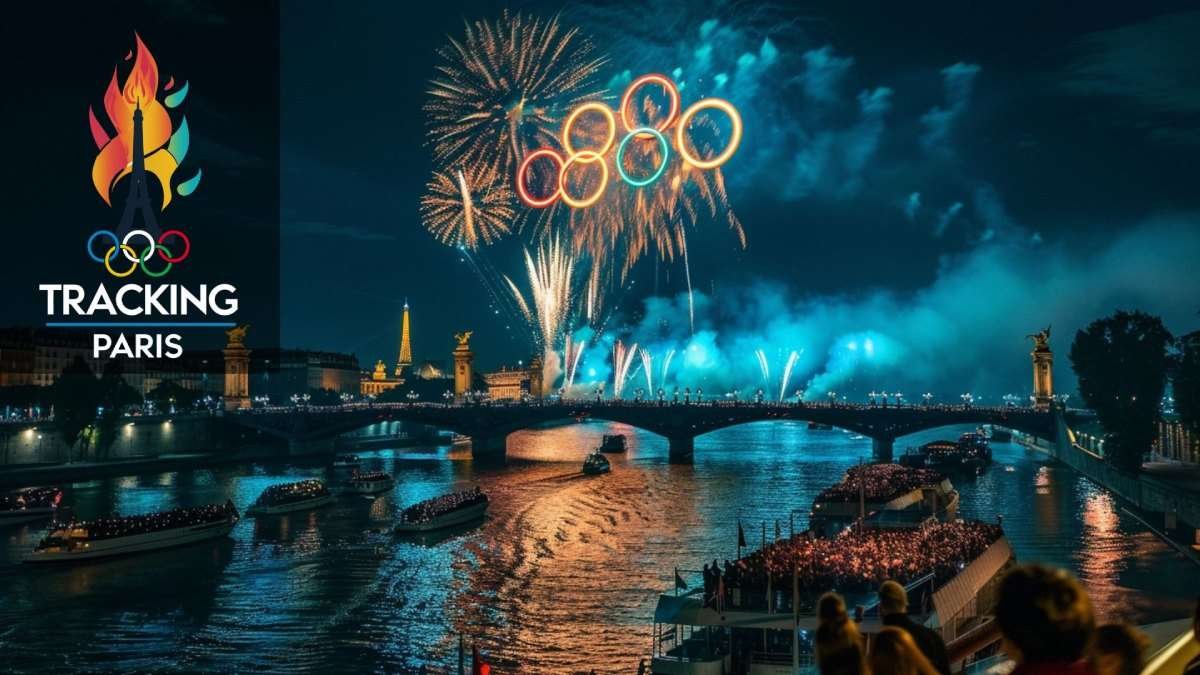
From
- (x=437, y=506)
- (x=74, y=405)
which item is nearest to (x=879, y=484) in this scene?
(x=437, y=506)

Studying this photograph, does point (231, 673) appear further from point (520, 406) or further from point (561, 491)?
point (520, 406)

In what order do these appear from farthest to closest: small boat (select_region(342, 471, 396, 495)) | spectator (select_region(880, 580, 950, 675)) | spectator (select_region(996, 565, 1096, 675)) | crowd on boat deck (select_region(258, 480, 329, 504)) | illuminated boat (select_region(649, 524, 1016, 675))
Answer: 1. small boat (select_region(342, 471, 396, 495))
2. crowd on boat deck (select_region(258, 480, 329, 504))
3. illuminated boat (select_region(649, 524, 1016, 675))
4. spectator (select_region(880, 580, 950, 675))
5. spectator (select_region(996, 565, 1096, 675))

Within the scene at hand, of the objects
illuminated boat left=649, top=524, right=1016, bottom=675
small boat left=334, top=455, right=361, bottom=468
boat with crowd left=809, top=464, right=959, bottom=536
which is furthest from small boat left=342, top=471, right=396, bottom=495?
illuminated boat left=649, top=524, right=1016, bottom=675

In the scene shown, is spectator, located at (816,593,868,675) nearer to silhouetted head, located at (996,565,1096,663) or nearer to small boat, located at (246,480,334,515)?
silhouetted head, located at (996,565,1096,663)

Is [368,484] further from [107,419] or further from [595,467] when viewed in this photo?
[107,419]

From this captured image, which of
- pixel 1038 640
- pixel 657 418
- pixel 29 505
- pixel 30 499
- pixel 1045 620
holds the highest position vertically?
pixel 1045 620

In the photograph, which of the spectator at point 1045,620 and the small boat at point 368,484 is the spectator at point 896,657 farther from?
the small boat at point 368,484
